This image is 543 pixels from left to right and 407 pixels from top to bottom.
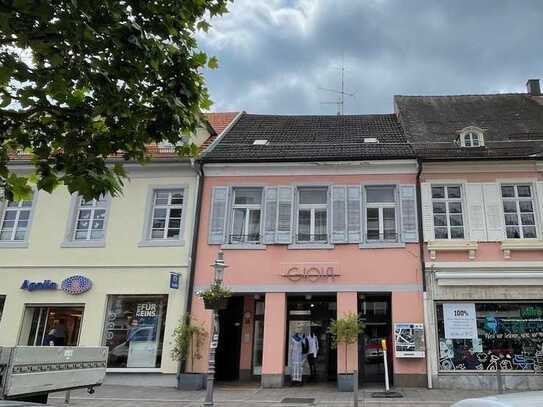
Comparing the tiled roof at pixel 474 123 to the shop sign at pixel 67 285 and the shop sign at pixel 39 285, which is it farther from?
the shop sign at pixel 39 285

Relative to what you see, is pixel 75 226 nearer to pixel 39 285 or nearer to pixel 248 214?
pixel 39 285

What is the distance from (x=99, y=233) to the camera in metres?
16.3

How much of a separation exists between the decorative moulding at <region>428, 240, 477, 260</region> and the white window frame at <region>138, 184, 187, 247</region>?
748 cm

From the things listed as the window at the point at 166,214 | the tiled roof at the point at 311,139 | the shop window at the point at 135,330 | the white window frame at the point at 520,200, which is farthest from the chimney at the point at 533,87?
the shop window at the point at 135,330

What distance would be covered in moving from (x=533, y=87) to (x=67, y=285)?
19.8 metres

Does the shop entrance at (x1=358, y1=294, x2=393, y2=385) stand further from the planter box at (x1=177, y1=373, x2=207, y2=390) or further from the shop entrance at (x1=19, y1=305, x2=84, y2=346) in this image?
the shop entrance at (x1=19, y1=305, x2=84, y2=346)

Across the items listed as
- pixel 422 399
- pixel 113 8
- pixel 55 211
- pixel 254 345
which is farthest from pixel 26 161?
pixel 422 399

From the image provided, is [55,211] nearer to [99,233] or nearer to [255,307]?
[99,233]

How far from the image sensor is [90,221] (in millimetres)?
16547

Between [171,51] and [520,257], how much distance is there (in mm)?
12133

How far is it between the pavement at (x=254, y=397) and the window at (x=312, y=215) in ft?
14.4

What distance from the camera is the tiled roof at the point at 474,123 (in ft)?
51.6

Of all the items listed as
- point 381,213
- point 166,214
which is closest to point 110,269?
point 166,214

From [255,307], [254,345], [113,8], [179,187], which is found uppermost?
[179,187]
